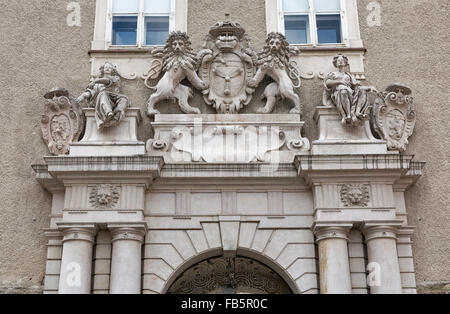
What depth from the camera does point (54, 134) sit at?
1131 cm

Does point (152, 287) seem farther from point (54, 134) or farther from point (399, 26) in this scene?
point (399, 26)

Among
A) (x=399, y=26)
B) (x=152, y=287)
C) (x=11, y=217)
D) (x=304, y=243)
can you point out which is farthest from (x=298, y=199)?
(x=11, y=217)

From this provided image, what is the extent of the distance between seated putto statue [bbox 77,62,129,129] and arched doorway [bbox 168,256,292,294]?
107 inches

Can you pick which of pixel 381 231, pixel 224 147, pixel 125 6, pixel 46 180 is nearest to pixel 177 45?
pixel 125 6

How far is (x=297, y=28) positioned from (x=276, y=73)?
4.63 ft

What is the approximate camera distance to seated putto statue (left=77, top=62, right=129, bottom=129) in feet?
35.9

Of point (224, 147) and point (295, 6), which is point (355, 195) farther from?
point (295, 6)

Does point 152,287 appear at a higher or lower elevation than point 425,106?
lower

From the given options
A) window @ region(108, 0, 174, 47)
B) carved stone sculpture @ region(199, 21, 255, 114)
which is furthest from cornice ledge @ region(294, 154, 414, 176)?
window @ region(108, 0, 174, 47)

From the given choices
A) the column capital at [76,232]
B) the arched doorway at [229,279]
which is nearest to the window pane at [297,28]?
the arched doorway at [229,279]

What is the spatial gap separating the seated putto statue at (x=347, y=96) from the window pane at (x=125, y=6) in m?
3.75

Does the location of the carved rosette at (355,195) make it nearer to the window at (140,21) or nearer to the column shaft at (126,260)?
the column shaft at (126,260)

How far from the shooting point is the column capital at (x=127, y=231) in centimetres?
1034
